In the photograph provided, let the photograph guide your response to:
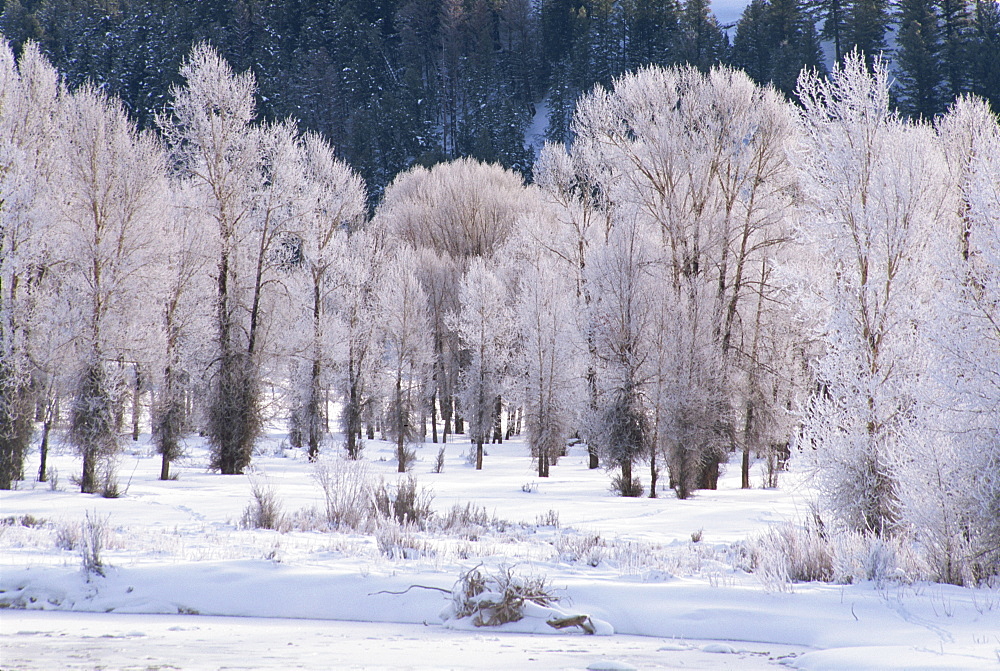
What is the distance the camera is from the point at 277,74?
306 feet

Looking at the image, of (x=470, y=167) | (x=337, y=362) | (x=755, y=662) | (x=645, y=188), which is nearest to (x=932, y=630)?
(x=755, y=662)

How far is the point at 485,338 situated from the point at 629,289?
17549 mm

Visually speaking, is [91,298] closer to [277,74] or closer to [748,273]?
[748,273]

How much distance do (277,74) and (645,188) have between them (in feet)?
264

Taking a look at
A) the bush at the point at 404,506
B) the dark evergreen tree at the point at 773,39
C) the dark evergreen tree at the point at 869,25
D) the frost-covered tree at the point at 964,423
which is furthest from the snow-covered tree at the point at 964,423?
the dark evergreen tree at the point at 869,25

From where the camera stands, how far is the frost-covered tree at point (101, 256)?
17.9 metres

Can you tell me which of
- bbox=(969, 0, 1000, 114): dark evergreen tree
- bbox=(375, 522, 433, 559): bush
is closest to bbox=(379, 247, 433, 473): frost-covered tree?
bbox=(375, 522, 433, 559): bush

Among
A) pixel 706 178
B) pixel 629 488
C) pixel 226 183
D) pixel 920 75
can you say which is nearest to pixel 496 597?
pixel 629 488

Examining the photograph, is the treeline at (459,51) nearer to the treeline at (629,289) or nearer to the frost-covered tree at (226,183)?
the treeline at (629,289)

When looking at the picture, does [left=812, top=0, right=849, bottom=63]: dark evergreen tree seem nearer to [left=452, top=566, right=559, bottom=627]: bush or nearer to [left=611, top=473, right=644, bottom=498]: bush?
[left=611, top=473, right=644, bottom=498]: bush

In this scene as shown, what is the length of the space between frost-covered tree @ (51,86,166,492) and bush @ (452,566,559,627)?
13.5m

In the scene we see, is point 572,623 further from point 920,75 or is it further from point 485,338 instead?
point 920,75

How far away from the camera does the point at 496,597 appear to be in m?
6.82

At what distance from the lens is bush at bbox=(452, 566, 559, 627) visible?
6750 millimetres
